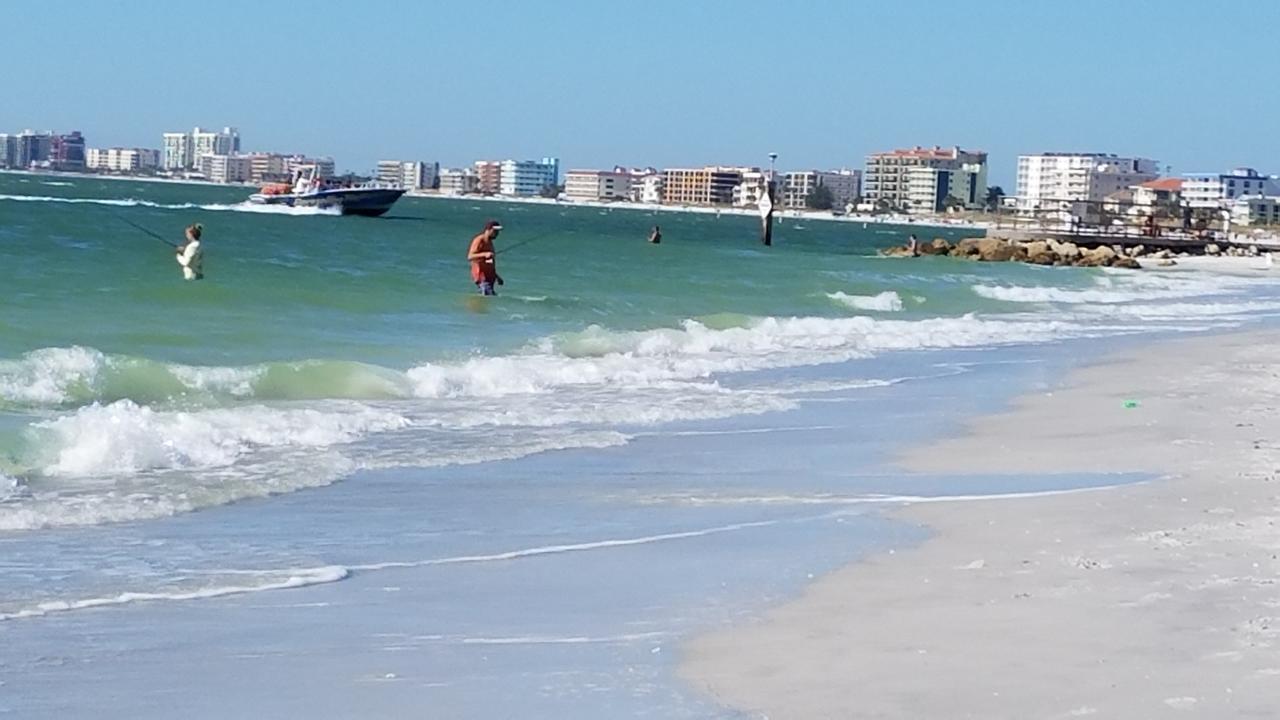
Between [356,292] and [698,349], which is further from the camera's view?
[356,292]

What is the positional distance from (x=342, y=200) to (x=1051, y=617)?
269 feet

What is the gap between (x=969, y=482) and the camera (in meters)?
10.8

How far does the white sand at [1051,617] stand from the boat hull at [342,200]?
7690cm

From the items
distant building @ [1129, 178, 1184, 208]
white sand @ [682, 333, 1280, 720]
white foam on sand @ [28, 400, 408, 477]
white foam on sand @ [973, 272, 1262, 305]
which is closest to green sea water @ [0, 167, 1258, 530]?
white foam on sand @ [28, 400, 408, 477]

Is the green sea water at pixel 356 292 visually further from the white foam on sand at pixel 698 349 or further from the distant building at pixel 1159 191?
the distant building at pixel 1159 191

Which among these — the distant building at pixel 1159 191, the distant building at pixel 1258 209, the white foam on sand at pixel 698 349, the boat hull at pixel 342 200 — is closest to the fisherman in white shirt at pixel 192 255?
the white foam on sand at pixel 698 349

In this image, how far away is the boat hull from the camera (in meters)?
86.3

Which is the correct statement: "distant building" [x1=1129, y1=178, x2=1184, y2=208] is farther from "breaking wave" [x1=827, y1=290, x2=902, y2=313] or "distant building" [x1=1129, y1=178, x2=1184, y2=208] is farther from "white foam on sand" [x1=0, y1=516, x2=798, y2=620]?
"white foam on sand" [x1=0, y1=516, x2=798, y2=620]

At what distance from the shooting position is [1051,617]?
6.66m

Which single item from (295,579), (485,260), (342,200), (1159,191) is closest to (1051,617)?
(295,579)

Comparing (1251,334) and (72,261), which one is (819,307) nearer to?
(1251,334)

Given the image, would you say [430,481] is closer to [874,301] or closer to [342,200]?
[874,301]

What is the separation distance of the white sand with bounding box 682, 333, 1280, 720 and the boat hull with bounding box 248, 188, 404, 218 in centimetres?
7690

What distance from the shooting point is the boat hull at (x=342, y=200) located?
86.3m
